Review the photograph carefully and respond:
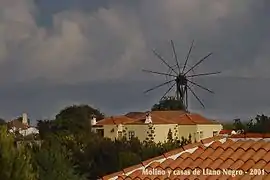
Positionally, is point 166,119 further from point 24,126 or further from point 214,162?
point 214,162

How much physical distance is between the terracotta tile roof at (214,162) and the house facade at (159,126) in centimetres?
6061

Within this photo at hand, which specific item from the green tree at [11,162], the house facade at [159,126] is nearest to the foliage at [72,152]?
the green tree at [11,162]

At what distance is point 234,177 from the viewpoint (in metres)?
10.7

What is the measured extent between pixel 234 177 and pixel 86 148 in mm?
46855

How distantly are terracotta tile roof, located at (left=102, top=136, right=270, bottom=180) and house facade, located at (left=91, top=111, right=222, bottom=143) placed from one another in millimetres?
60609

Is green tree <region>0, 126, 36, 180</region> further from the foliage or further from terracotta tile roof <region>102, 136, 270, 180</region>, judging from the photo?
terracotta tile roof <region>102, 136, 270, 180</region>

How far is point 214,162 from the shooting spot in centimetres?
1124

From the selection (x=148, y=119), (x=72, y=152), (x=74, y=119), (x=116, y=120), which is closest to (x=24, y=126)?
(x=74, y=119)

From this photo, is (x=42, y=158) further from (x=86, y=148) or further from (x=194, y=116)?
(x=194, y=116)

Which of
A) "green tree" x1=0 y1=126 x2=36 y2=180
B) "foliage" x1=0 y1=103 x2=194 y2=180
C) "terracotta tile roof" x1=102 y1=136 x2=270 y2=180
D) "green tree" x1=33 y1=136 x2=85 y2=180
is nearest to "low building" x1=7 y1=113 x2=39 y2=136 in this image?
"foliage" x1=0 y1=103 x2=194 y2=180

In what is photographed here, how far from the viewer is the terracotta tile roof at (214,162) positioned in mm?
10820

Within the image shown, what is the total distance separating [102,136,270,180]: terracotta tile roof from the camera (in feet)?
35.5

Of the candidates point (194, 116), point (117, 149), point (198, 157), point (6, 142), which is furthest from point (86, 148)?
point (198, 157)

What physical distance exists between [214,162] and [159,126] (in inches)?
2505
